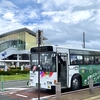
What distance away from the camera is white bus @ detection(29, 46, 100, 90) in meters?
12.8

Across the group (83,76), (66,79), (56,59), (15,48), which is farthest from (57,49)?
(15,48)

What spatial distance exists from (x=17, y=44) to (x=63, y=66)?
6552 cm

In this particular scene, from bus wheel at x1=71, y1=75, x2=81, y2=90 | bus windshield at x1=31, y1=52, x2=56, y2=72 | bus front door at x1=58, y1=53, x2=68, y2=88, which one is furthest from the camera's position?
bus wheel at x1=71, y1=75, x2=81, y2=90

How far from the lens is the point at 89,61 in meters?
15.4

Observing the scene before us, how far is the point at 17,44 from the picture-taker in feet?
255

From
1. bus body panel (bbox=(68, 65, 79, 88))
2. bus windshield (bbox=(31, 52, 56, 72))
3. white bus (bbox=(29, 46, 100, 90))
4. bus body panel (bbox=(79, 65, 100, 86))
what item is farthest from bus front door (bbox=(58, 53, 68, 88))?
bus body panel (bbox=(79, 65, 100, 86))

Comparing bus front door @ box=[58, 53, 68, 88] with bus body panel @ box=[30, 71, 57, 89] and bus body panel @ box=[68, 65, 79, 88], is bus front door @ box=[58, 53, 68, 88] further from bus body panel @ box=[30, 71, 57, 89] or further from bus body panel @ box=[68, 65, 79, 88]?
bus body panel @ box=[30, 71, 57, 89]

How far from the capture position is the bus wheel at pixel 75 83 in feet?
45.5

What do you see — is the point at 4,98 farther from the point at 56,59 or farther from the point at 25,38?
the point at 25,38

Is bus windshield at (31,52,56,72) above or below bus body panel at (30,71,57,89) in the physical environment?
above

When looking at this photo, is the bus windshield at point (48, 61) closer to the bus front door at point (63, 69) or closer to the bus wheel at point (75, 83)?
the bus front door at point (63, 69)

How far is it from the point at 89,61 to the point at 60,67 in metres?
3.07

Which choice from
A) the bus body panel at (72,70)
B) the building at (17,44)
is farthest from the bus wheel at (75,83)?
the building at (17,44)

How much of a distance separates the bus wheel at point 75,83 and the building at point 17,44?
200 ft
